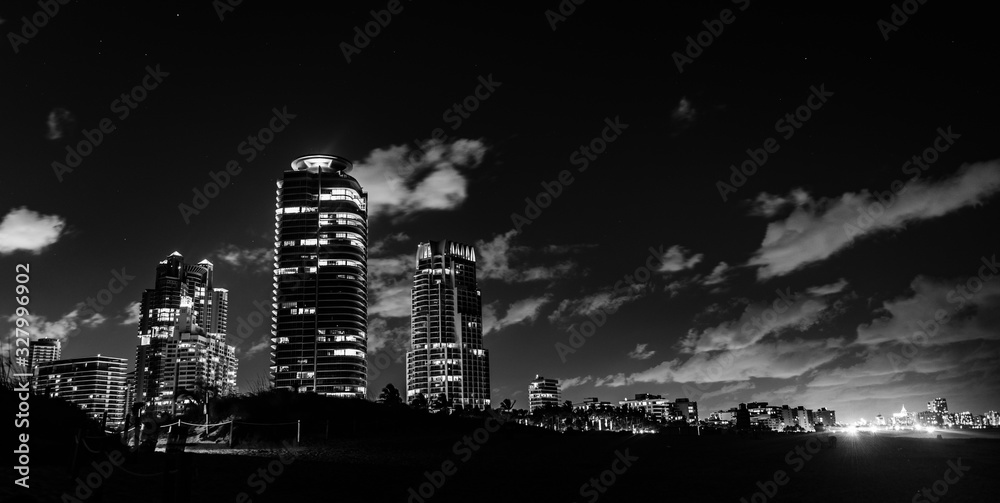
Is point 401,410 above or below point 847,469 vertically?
above

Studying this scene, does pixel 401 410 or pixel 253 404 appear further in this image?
pixel 401 410

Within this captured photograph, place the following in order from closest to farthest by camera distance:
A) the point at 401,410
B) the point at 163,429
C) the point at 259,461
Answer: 1. the point at 259,461
2. the point at 163,429
3. the point at 401,410

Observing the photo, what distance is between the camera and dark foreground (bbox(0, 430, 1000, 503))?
17.8m

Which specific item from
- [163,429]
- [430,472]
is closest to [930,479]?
[430,472]

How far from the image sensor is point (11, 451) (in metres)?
17.3

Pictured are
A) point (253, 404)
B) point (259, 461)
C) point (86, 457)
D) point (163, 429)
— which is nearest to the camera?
point (86, 457)

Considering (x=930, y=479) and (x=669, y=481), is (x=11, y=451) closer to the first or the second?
(x=669, y=481)

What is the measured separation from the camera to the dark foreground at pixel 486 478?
17797mm

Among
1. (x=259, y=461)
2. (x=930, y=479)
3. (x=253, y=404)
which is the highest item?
(x=253, y=404)

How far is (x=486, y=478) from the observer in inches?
1096

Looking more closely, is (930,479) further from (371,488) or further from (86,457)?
(86,457)

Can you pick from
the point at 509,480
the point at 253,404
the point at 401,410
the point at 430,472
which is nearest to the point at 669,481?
the point at 509,480

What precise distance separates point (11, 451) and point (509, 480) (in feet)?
56.3

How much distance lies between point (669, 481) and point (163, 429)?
35.7 metres
